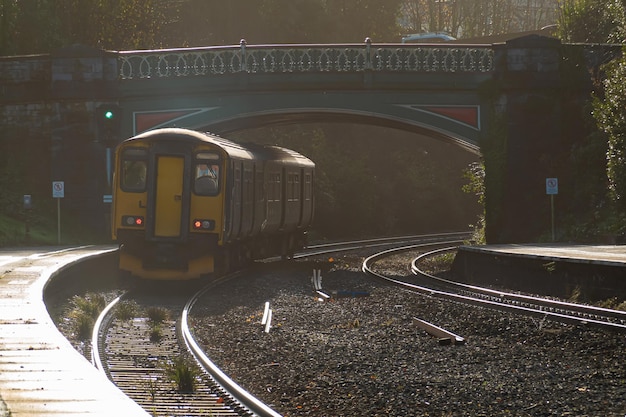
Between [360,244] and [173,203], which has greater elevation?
[173,203]

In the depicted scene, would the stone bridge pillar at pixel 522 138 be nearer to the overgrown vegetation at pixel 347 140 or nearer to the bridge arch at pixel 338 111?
the overgrown vegetation at pixel 347 140

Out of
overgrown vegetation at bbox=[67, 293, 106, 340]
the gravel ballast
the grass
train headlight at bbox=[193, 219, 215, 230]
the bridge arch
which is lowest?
the grass

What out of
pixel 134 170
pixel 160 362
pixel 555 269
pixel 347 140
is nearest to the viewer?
pixel 160 362

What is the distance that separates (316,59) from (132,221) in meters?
13.7

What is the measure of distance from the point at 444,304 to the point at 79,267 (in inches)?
313

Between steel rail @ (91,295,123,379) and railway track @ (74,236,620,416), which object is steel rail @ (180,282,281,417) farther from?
steel rail @ (91,295,123,379)

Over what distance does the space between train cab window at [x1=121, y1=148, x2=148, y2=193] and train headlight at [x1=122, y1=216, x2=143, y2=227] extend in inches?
21.5

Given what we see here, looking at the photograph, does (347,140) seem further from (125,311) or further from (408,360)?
(408,360)

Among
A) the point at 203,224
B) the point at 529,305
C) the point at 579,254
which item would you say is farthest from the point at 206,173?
the point at 529,305

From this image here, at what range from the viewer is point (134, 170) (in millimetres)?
22953

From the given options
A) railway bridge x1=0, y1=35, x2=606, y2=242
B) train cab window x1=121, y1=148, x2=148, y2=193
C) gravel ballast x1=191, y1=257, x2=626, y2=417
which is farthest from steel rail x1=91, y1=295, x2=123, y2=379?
railway bridge x1=0, y1=35, x2=606, y2=242

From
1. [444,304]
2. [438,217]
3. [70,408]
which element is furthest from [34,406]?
[438,217]

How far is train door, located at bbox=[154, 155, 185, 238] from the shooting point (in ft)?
74.4

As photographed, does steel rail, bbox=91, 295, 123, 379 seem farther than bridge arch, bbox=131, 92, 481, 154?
No
